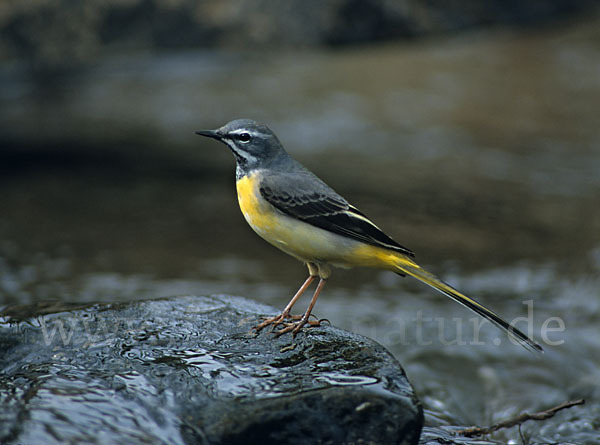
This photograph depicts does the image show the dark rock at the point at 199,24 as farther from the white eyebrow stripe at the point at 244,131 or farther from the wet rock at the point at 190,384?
the wet rock at the point at 190,384

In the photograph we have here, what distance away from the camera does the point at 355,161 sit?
15.5m

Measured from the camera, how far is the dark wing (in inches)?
209

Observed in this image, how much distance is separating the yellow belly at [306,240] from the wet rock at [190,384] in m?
0.59

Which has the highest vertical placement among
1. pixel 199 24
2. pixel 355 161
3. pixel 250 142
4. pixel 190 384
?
pixel 199 24

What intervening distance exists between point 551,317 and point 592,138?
26.9ft

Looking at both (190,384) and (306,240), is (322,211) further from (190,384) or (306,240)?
(190,384)

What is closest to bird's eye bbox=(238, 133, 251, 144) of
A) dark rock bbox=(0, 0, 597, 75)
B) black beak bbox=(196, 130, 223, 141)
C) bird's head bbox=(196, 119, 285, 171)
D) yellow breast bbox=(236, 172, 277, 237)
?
bird's head bbox=(196, 119, 285, 171)

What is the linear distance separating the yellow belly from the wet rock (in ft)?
1.95

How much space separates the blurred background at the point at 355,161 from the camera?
898 centimetres

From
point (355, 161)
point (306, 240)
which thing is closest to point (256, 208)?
point (306, 240)

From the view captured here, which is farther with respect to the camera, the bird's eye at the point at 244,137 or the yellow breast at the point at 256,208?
the bird's eye at the point at 244,137

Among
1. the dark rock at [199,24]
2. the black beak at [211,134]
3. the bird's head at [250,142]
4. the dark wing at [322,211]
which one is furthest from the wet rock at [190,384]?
the dark rock at [199,24]

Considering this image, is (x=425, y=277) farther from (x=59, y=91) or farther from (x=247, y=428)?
(x=59, y=91)

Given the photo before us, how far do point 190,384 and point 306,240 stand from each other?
144 centimetres
